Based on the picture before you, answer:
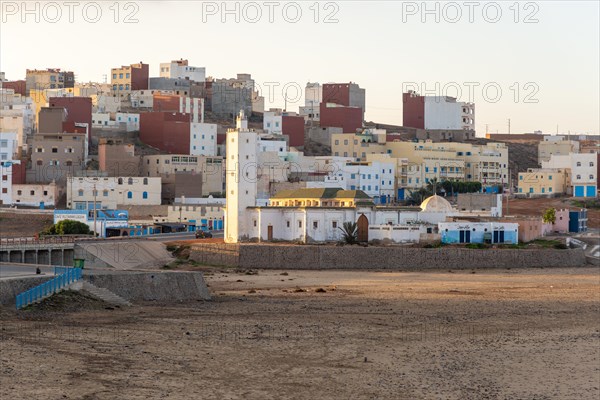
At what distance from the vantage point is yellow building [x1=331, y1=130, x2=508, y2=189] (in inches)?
4099

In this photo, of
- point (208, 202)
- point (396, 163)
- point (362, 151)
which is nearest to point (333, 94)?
point (362, 151)

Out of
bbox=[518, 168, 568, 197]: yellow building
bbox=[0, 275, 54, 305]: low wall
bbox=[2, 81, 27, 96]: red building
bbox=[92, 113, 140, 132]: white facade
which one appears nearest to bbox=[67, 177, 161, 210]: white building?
bbox=[92, 113, 140, 132]: white facade

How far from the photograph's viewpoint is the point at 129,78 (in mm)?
126812

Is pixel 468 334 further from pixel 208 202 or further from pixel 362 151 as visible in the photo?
pixel 362 151

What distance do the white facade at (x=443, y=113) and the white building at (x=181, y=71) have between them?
77.2ft

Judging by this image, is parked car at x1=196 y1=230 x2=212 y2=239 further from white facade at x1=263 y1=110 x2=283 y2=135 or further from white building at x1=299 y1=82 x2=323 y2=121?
white building at x1=299 y1=82 x2=323 y2=121

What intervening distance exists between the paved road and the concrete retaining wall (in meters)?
1.76

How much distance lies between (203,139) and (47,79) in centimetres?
3482

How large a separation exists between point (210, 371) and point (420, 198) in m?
63.9

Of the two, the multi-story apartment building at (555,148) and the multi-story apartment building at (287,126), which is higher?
the multi-story apartment building at (287,126)

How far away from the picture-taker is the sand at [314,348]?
28594 millimetres

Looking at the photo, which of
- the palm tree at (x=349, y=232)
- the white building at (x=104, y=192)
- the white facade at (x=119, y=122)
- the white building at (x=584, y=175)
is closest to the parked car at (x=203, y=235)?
the palm tree at (x=349, y=232)

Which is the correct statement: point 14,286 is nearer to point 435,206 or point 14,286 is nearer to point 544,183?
point 435,206

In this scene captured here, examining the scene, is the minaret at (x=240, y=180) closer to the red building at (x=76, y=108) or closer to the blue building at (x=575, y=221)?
the blue building at (x=575, y=221)
